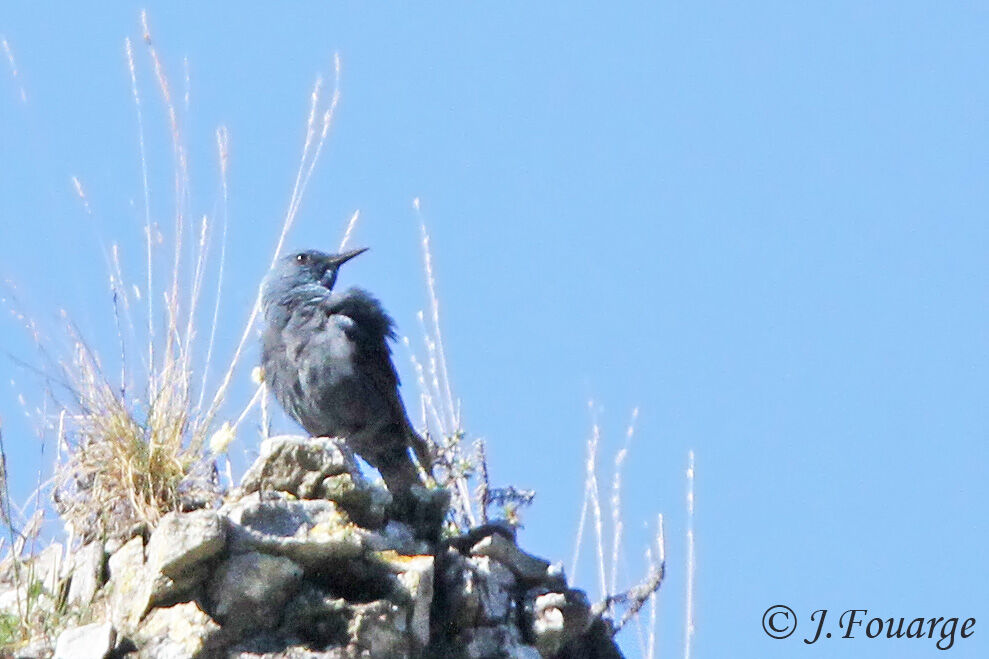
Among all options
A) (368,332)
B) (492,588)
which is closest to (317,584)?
(492,588)

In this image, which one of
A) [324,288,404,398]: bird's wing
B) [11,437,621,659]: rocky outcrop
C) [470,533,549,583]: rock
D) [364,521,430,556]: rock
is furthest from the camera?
[324,288,404,398]: bird's wing

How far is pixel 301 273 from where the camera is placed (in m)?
8.05

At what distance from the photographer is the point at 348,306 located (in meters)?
7.65

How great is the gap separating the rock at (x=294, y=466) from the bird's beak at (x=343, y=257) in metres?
2.78

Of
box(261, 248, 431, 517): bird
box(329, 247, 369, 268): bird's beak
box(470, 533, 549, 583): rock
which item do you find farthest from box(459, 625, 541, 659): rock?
box(329, 247, 369, 268): bird's beak

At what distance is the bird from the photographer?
7.42 metres

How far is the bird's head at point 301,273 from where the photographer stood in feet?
25.8

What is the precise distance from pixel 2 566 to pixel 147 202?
1655mm

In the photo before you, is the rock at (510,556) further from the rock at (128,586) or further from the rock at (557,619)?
the rock at (128,586)

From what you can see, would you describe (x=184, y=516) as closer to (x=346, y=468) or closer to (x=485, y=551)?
→ (x=346, y=468)

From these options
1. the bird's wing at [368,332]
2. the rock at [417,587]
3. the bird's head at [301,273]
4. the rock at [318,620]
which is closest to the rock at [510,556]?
the rock at [417,587]

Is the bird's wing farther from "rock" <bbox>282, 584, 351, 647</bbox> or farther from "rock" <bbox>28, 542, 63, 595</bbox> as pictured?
"rock" <bbox>282, 584, 351, 647</bbox>

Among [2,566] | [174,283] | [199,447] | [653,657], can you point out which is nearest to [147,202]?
[174,283]

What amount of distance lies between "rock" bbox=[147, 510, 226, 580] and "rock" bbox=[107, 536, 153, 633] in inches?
3.7
